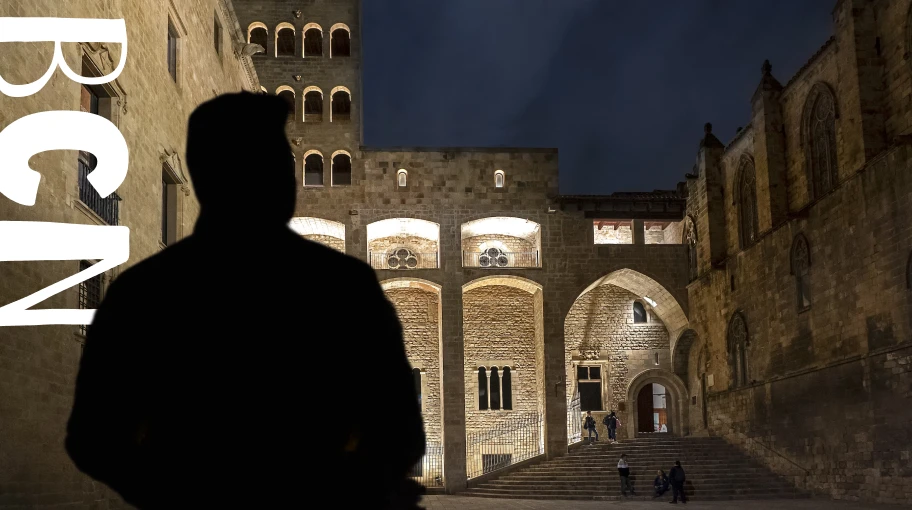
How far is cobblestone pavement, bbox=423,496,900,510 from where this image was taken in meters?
19.6

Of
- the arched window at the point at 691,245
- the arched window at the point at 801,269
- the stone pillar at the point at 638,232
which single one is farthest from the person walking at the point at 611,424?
the arched window at the point at 801,269

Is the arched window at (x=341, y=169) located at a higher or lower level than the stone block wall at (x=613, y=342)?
higher

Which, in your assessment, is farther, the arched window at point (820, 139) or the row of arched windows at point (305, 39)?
the row of arched windows at point (305, 39)

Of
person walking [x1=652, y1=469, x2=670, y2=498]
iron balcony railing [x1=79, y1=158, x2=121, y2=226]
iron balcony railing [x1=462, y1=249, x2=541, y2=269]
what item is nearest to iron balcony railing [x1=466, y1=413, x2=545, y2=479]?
iron balcony railing [x1=462, y1=249, x2=541, y2=269]

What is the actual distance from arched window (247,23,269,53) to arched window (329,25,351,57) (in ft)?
7.06

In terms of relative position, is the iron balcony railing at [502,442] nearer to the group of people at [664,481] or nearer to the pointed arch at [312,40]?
the group of people at [664,481]

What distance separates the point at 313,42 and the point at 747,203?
14.9 m

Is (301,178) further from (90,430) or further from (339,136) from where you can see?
(90,430)

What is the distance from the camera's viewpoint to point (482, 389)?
31.8 meters

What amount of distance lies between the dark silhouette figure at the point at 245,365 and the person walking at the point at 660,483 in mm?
22653

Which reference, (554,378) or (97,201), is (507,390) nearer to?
(554,378)

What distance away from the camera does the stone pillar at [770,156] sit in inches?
959

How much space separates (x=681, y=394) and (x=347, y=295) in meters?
30.8

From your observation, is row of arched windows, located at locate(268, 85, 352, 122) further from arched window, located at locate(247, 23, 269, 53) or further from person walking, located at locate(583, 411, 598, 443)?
person walking, located at locate(583, 411, 598, 443)
